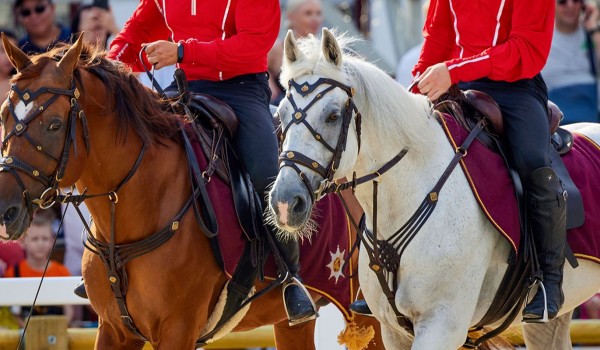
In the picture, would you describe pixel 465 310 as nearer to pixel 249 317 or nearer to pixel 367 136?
pixel 367 136

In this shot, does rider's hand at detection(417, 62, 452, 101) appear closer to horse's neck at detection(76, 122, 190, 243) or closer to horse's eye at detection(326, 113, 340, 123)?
horse's eye at detection(326, 113, 340, 123)

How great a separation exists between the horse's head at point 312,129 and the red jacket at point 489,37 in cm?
81

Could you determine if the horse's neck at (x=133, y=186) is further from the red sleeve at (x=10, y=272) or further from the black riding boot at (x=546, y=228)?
the red sleeve at (x=10, y=272)

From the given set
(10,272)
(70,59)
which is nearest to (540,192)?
(70,59)

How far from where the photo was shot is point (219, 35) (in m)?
6.66

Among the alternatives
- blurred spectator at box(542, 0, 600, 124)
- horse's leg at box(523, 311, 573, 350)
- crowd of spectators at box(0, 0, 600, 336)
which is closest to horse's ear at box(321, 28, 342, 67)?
horse's leg at box(523, 311, 573, 350)

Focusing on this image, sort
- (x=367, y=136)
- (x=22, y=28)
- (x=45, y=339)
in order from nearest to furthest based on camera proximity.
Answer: (x=367, y=136), (x=45, y=339), (x=22, y=28)

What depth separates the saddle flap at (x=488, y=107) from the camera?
5980 millimetres

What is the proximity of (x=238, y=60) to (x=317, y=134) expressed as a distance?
1511mm

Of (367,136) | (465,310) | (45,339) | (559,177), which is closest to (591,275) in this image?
(559,177)

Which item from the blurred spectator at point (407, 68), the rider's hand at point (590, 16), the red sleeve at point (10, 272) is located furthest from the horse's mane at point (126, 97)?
the rider's hand at point (590, 16)

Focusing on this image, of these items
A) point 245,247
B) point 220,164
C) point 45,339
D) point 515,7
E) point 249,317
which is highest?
point 515,7

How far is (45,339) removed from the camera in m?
7.85

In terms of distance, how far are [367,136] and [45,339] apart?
3.42m
